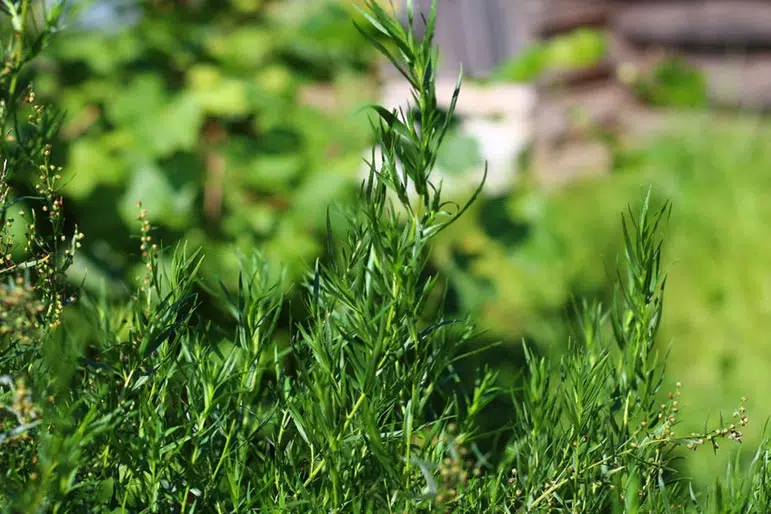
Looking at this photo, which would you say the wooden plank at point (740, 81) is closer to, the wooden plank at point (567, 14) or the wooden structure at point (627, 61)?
the wooden structure at point (627, 61)

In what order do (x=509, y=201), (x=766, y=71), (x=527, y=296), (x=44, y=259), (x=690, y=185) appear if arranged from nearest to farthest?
(x=44, y=259) → (x=509, y=201) → (x=527, y=296) → (x=690, y=185) → (x=766, y=71)

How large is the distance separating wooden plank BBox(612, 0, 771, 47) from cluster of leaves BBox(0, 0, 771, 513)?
4.43 m

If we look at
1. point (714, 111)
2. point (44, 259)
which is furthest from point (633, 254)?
point (714, 111)

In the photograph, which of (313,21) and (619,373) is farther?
(313,21)

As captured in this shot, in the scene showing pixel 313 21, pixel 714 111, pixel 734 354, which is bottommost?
pixel 734 354

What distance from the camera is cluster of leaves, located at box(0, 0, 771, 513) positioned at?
2.75 feet

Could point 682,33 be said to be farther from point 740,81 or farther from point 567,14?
point 567,14

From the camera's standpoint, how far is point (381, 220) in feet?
2.91

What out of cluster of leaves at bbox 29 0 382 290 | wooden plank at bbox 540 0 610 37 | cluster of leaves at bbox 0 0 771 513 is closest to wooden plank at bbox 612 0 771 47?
wooden plank at bbox 540 0 610 37

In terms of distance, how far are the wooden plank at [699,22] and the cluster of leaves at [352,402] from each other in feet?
14.5

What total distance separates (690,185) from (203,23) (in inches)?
98.2

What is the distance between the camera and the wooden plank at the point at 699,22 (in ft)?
15.9

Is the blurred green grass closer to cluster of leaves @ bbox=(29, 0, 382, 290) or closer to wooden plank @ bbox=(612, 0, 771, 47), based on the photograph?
wooden plank @ bbox=(612, 0, 771, 47)

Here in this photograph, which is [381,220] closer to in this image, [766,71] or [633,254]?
[633,254]
